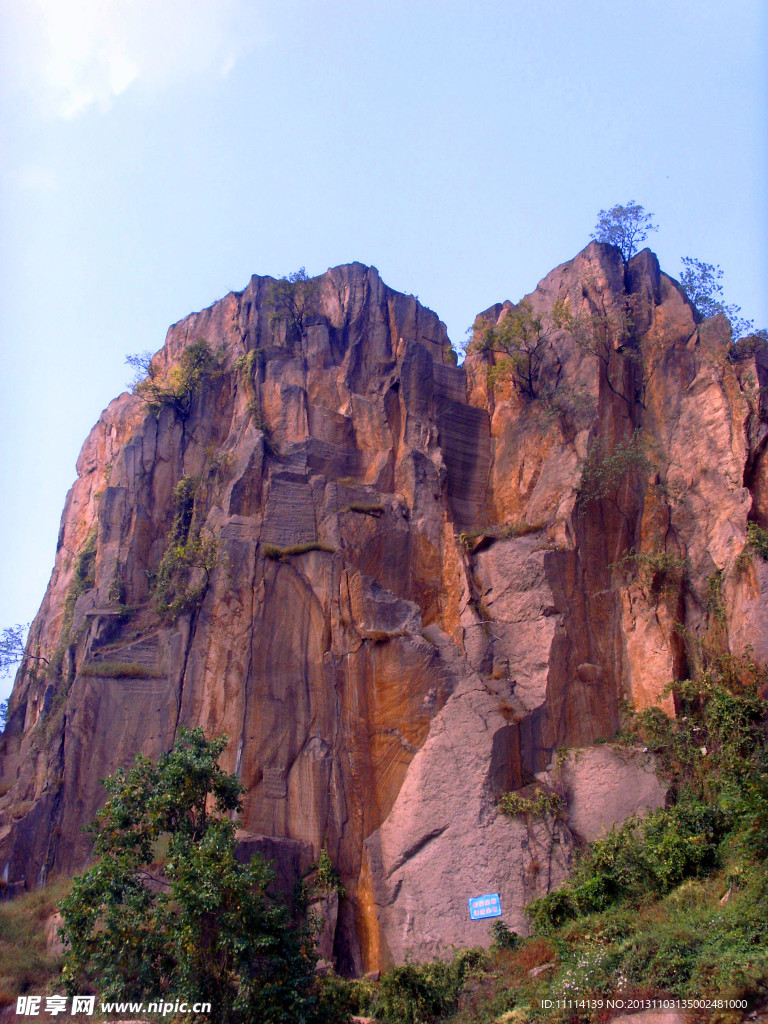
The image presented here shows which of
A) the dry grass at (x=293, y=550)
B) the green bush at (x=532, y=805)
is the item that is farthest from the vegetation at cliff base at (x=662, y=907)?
the dry grass at (x=293, y=550)

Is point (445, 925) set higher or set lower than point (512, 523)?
lower

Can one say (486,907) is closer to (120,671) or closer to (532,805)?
(532,805)

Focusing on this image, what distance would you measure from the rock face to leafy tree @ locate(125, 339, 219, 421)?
0.21 m

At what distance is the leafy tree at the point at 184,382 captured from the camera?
30.3 metres

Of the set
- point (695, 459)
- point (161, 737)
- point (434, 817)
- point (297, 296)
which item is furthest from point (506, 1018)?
point (297, 296)

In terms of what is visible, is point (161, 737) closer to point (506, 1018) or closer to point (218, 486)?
point (218, 486)

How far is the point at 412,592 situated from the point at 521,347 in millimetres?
9963

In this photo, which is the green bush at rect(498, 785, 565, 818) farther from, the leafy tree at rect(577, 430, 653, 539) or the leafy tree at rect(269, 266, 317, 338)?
the leafy tree at rect(269, 266, 317, 338)

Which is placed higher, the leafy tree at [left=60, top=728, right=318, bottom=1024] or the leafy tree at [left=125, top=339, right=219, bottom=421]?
the leafy tree at [left=125, top=339, right=219, bottom=421]

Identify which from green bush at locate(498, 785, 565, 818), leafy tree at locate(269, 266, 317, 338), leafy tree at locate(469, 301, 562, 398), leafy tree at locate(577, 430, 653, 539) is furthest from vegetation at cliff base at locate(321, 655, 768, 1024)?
leafy tree at locate(269, 266, 317, 338)

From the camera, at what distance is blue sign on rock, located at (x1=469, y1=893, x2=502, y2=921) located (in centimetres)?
1842

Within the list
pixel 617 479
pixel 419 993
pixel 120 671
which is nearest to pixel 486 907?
pixel 419 993

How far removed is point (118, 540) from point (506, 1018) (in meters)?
18.8

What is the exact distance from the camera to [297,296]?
3175cm
